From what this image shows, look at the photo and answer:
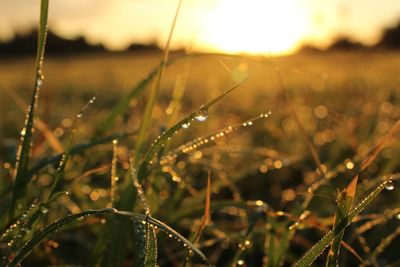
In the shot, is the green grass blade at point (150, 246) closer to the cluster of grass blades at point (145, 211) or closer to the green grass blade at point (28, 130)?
the cluster of grass blades at point (145, 211)

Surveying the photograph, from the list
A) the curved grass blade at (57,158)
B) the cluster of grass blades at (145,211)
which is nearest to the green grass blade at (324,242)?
the cluster of grass blades at (145,211)

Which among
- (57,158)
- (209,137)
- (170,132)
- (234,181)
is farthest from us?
(234,181)

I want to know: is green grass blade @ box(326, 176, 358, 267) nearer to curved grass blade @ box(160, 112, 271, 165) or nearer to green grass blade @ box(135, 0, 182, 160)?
curved grass blade @ box(160, 112, 271, 165)

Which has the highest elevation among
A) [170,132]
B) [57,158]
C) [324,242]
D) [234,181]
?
[234,181]

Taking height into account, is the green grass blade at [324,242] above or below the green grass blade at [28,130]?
below

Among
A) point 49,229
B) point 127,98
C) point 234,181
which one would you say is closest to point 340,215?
point 49,229

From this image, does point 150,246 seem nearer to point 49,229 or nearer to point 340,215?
point 49,229
